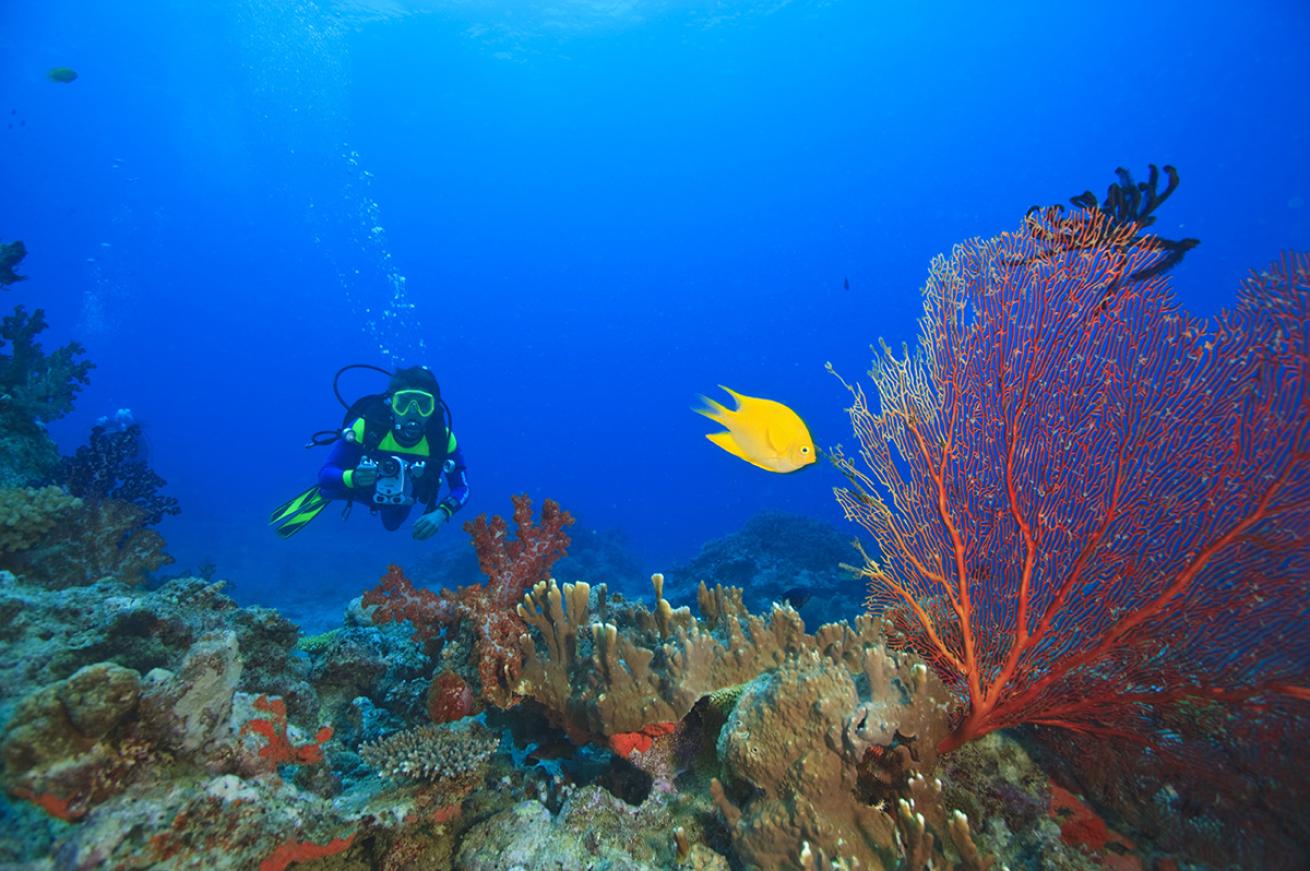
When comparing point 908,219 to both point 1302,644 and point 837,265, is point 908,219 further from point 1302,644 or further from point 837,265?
point 1302,644

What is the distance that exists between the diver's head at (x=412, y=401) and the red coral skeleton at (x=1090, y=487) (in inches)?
263

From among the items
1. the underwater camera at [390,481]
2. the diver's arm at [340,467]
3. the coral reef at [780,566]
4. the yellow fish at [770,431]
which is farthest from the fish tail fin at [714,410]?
the coral reef at [780,566]

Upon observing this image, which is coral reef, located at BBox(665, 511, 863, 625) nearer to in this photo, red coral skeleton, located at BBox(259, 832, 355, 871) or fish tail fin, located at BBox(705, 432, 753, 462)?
fish tail fin, located at BBox(705, 432, 753, 462)

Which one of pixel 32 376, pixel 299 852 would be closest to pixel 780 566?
pixel 299 852

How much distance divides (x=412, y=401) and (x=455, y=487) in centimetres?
149

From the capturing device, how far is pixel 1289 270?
9.43 ft

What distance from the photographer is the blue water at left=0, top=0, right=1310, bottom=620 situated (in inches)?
1959

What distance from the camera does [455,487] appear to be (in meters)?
8.18

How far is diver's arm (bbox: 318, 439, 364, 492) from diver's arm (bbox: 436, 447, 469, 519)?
4.28 feet

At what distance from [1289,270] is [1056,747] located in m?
3.02

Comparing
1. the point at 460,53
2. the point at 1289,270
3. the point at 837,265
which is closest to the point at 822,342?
the point at 837,265

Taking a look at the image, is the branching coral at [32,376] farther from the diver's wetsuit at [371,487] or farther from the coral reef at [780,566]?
the coral reef at [780,566]

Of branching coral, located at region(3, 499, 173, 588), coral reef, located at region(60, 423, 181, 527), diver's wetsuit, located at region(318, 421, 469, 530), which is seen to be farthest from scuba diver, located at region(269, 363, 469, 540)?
coral reef, located at region(60, 423, 181, 527)

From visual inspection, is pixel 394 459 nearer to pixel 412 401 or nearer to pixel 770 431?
pixel 412 401
